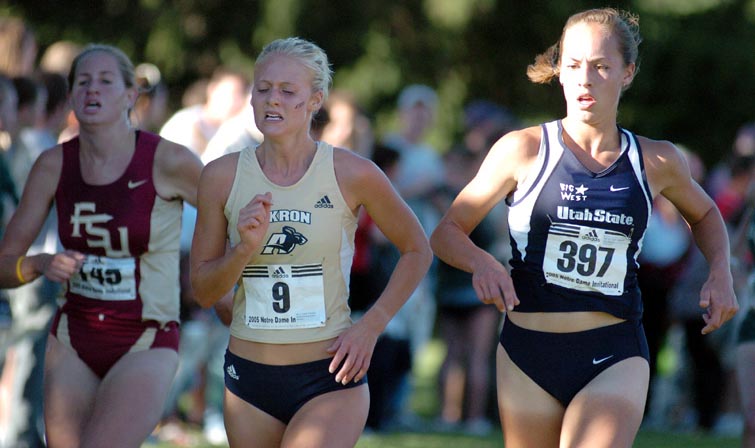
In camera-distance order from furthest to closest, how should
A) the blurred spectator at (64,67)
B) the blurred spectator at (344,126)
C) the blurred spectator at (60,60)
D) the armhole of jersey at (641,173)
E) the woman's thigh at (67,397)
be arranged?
the blurred spectator at (344,126)
the blurred spectator at (60,60)
the blurred spectator at (64,67)
the woman's thigh at (67,397)
the armhole of jersey at (641,173)

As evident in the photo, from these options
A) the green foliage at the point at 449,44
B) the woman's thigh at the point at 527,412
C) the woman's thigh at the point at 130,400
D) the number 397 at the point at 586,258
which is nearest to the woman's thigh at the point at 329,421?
the woman's thigh at the point at 527,412

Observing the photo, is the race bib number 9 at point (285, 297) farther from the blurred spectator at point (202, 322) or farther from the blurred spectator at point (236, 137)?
the blurred spectator at point (202, 322)

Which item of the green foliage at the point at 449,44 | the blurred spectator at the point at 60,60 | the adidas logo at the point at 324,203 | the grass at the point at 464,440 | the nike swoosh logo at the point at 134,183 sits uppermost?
the green foliage at the point at 449,44

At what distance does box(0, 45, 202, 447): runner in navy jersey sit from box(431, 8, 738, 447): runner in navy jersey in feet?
4.45

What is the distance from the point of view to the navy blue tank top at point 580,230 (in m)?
4.63

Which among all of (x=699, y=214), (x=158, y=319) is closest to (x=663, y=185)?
(x=699, y=214)

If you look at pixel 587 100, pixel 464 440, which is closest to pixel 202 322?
pixel 464 440

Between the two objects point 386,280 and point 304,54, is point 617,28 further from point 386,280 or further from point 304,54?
point 386,280

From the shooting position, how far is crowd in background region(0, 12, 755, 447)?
711 centimetres

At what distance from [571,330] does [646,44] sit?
12436 mm

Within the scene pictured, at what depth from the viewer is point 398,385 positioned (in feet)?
32.3

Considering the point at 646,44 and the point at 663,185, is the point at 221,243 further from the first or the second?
A: the point at 646,44

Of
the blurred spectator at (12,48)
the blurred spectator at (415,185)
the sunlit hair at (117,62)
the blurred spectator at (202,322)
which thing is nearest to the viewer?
the sunlit hair at (117,62)

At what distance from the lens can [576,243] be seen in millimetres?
4641
